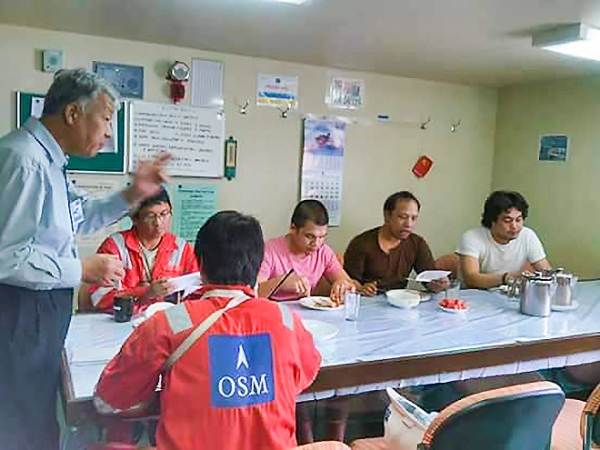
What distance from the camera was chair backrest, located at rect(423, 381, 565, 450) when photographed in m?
1.46

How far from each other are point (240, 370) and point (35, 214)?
27.6 inches

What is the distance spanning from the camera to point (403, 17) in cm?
270

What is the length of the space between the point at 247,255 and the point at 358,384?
0.69 m

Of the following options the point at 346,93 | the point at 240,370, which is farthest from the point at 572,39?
the point at 240,370

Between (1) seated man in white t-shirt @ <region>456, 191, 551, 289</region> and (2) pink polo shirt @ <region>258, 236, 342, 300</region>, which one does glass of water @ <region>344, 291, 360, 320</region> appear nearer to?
(2) pink polo shirt @ <region>258, 236, 342, 300</region>

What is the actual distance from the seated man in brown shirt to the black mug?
145 centimetres

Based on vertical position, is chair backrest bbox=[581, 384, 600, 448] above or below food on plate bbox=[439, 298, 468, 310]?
below

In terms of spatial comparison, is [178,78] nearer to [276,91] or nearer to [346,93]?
[276,91]

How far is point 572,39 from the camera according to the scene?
109 inches

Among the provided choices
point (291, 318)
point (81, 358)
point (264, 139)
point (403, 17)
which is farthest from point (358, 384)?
point (264, 139)

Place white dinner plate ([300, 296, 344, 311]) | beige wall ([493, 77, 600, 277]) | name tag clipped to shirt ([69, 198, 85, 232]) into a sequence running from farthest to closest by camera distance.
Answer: beige wall ([493, 77, 600, 277])
white dinner plate ([300, 296, 344, 311])
name tag clipped to shirt ([69, 198, 85, 232])

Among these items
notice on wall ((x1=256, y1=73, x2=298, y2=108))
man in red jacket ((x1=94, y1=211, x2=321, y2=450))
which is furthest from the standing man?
notice on wall ((x1=256, y1=73, x2=298, y2=108))

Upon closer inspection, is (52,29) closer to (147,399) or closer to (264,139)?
(264,139)

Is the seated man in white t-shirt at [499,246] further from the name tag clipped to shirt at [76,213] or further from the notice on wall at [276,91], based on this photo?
the name tag clipped to shirt at [76,213]
